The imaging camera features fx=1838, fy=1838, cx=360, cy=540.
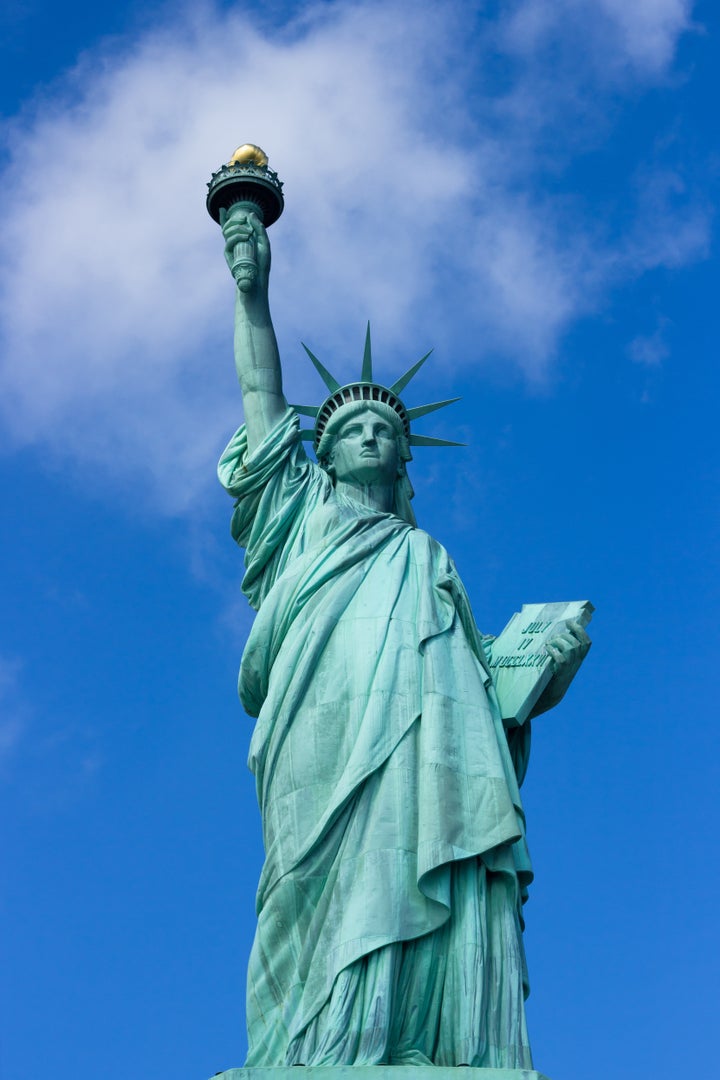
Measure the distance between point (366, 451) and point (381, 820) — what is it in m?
4.22

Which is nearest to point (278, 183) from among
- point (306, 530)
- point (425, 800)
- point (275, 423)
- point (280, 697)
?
point (275, 423)

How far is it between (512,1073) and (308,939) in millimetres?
1867

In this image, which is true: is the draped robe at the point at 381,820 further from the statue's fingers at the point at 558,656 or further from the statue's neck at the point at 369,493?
the statue's neck at the point at 369,493

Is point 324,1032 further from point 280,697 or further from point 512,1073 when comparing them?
point 280,697

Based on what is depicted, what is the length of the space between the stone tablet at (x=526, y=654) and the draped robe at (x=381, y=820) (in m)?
0.27

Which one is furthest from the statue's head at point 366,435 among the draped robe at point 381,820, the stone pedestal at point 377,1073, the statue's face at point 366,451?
the stone pedestal at point 377,1073

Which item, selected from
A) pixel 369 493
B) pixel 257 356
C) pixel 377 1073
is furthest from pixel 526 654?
pixel 377 1073

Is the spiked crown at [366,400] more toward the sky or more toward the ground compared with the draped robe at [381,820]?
more toward the sky

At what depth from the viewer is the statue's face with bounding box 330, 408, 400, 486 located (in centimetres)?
1656

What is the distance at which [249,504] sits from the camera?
16.4 m

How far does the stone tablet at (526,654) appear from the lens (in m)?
15.1

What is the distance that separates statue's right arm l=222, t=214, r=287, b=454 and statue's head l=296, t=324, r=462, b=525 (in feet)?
1.30

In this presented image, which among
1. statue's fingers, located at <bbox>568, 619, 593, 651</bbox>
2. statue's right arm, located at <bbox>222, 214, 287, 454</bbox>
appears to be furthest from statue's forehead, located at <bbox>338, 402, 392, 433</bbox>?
statue's fingers, located at <bbox>568, 619, 593, 651</bbox>

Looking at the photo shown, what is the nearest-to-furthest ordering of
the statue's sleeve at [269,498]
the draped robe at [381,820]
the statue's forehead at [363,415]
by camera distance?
the draped robe at [381,820] < the statue's sleeve at [269,498] < the statue's forehead at [363,415]
